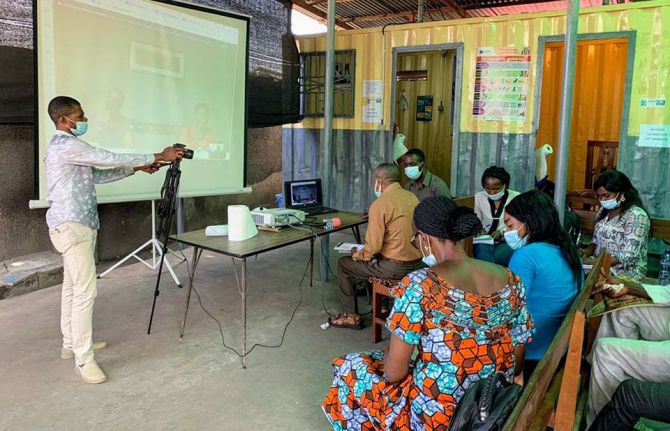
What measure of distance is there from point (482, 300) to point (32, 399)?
2.23 m

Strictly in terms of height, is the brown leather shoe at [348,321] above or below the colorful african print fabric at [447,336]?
below

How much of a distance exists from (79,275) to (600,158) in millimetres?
6227

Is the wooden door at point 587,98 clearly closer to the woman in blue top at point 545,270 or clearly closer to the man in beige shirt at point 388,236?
the man in beige shirt at point 388,236

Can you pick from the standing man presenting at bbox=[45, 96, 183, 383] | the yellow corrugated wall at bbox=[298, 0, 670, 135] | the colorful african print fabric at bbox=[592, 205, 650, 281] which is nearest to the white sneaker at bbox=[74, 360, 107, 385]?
the standing man presenting at bbox=[45, 96, 183, 383]

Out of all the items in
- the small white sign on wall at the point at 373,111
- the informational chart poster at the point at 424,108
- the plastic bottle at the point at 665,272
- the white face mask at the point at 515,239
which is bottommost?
the plastic bottle at the point at 665,272

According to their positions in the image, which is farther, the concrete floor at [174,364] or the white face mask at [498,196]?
the white face mask at [498,196]

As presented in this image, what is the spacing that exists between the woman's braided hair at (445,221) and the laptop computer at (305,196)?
2377mm

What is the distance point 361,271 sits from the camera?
3.35 m

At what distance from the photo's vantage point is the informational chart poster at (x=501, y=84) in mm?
5328

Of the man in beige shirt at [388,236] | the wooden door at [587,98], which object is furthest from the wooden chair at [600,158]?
the man in beige shirt at [388,236]

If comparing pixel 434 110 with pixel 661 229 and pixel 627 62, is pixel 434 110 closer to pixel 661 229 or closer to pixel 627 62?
pixel 627 62

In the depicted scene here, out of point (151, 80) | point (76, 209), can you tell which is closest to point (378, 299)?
point (76, 209)

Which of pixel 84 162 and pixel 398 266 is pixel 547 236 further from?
pixel 84 162

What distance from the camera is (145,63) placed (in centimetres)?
433
